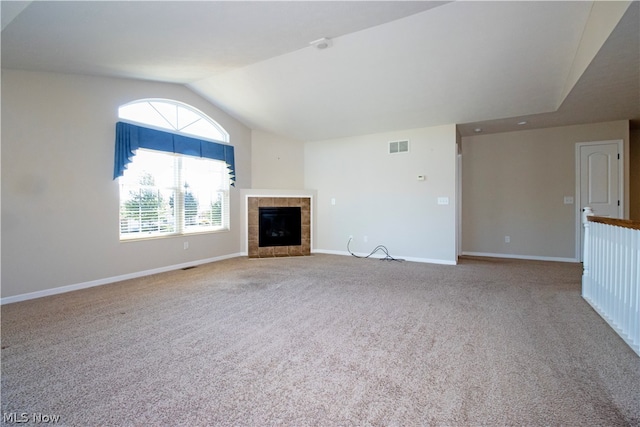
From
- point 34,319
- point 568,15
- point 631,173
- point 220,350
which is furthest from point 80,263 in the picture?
point 631,173

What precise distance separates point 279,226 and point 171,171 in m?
2.42

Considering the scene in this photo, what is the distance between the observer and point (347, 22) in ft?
10.2

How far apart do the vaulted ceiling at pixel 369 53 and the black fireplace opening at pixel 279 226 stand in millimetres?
2219

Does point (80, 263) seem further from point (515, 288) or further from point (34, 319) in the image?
point (515, 288)

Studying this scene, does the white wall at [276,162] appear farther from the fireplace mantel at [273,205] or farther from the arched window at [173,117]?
the arched window at [173,117]

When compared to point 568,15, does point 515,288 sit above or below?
below

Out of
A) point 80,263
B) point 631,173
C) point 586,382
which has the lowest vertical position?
point 586,382

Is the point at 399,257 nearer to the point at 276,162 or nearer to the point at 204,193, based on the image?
the point at 276,162

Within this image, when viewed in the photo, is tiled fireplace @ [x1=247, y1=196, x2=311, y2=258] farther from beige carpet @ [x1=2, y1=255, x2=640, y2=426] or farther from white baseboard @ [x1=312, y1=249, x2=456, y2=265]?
beige carpet @ [x1=2, y1=255, x2=640, y2=426]

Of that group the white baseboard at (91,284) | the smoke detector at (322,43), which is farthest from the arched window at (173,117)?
the smoke detector at (322,43)

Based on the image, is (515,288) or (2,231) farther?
(515,288)

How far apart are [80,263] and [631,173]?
950 cm

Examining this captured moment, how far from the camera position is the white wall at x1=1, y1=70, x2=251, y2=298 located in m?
3.28

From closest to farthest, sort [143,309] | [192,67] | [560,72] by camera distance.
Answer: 1. [143,309]
2. [560,72]
3. [192,67]
